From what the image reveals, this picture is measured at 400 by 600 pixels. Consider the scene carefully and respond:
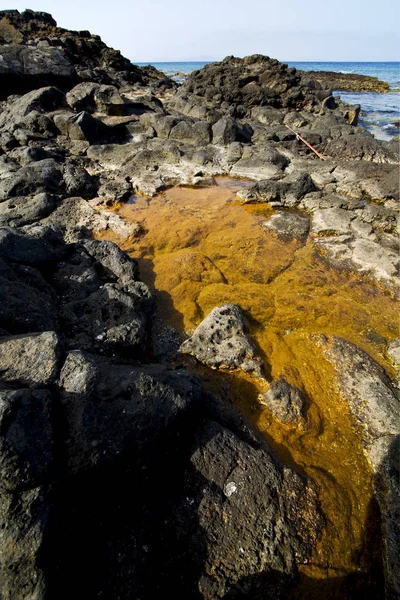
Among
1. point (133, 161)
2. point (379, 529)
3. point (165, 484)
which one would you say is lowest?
point (379, 529)

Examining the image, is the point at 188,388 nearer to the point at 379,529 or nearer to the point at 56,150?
the point at 379,529

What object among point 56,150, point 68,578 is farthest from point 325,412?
point 56,150

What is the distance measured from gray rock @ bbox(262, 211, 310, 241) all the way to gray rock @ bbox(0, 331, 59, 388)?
664 cm

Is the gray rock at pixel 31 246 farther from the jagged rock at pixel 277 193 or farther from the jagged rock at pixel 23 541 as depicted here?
the jagged rock at pixel 277 193

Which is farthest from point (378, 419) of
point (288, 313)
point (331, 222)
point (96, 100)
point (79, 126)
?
point (96, 100)

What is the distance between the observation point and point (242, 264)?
710 centimetres

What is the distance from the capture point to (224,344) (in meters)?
4.91

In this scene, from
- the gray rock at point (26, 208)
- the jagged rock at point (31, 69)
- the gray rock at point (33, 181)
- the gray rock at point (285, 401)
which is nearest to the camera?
the gray rock at point (285, 401)

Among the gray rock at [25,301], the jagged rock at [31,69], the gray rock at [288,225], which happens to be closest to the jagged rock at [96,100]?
the jagged rock at [31,69]

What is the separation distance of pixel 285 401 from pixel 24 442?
127 inches

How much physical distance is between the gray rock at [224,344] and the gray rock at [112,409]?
1651 mm

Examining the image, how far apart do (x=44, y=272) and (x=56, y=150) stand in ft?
30.2

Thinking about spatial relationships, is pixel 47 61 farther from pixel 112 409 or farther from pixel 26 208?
pixel 112 409

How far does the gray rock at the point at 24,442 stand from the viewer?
214 centimetres
